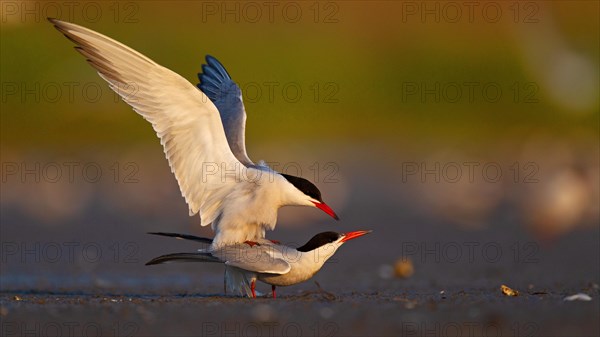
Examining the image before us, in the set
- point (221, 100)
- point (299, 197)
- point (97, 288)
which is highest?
point (221, 100)

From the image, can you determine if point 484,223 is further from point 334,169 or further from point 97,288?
point 97,288

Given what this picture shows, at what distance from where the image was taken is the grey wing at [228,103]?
7.64m

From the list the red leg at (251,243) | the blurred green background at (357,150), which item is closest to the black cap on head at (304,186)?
the red leg at (251,243)

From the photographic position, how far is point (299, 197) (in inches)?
279

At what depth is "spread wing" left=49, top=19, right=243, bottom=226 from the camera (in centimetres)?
684

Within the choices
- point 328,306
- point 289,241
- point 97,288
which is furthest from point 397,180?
point 328,306

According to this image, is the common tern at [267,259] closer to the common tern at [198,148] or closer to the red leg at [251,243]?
the red leg at [251,243]

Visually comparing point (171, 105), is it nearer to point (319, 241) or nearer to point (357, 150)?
point (319, 241)

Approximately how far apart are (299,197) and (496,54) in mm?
10181

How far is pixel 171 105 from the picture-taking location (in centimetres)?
690

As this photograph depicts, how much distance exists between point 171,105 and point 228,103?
128 centimetres

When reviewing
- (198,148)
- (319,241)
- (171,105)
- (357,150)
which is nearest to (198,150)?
(198,148)

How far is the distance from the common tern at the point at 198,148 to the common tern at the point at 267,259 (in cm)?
17

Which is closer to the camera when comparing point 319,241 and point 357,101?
point 319,241
